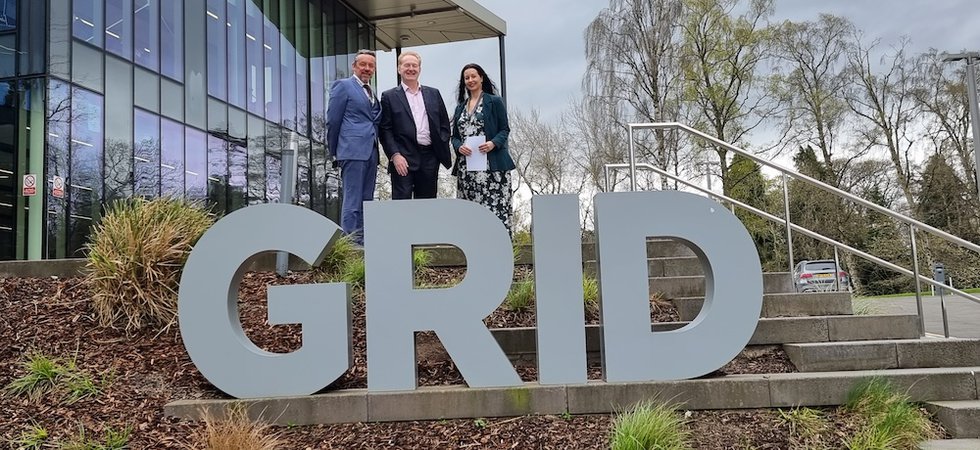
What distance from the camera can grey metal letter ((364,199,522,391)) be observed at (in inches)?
150

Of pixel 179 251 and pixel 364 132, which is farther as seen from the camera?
pixel 364 132

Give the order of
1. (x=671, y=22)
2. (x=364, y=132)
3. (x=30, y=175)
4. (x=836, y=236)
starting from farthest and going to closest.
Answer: (x=836, y=236) → (x=671, y=22) → (x=30, y=175) → (x=364, y=132)

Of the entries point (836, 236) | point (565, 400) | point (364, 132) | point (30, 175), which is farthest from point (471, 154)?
point (836, 236)


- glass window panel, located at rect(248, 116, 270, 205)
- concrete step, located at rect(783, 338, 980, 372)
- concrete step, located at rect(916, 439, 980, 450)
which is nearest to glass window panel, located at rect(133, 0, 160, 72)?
glass window panel, located at rect(248, 116, 270, 205)

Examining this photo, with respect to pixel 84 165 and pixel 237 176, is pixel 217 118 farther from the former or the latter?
pixel 84 165

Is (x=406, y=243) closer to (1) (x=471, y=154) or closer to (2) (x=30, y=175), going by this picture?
(1) (x=471, y=154)

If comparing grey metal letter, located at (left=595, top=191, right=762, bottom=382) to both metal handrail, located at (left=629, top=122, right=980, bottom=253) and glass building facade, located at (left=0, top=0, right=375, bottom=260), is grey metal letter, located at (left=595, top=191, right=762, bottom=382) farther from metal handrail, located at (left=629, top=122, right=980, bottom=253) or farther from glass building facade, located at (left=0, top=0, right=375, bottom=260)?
glass building facade, located at (left=0, top=0, right=375, bottom=260)

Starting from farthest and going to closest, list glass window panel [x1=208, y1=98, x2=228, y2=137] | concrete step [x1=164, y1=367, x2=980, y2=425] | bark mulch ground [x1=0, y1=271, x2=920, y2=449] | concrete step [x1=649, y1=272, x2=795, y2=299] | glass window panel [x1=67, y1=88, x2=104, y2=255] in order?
glass window panel [x1=208, y1=98, x2=228, y2=137] < glass window panel [x1=67, y1=88, x2=104, y2=255] < concrete step [x1=649, y1=272, x2=795, y2=299] < concrete step [x1=164, y1=367, x2=980, y2=425] < bark mulch ground [x1=0, y1=271, x2=920, y2=449]

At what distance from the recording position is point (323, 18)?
17.0 meters

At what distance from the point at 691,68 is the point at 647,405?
18.5 metres

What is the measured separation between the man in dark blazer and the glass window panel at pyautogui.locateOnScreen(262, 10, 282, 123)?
1067 centimetres

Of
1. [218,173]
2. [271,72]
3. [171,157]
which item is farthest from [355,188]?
[271,72]

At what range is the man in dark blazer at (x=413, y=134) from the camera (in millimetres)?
5199

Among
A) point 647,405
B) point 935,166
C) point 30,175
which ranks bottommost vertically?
point 647,405
